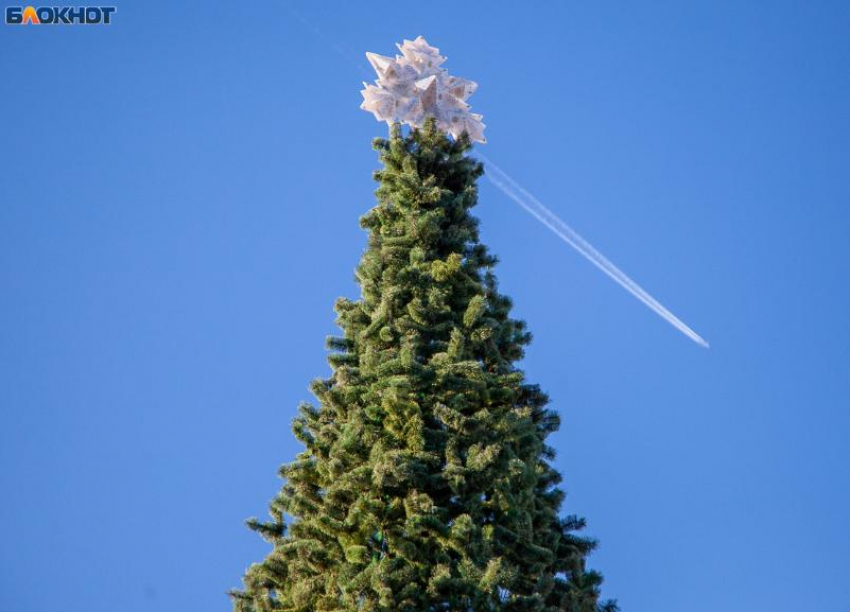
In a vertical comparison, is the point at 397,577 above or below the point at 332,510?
below

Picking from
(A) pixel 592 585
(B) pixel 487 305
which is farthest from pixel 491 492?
(B) pixel 487 305

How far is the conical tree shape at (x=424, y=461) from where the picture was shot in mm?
13195

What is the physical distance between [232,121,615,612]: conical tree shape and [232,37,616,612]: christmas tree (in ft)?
0.07

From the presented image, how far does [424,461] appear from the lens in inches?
551

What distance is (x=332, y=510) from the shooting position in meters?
13.9

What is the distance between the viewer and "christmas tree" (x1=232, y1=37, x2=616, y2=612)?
13.2m

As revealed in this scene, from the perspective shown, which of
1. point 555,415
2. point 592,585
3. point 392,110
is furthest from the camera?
point 392,110

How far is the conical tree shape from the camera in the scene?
13195 mm

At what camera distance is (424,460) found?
45.9ft

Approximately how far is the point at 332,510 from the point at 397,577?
151cm

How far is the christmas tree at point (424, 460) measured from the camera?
13203 millimetres

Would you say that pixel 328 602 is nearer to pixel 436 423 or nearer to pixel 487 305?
pixel 436 423

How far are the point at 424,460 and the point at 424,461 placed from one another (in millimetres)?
17

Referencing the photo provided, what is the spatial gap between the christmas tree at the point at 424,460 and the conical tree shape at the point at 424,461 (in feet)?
0.07
